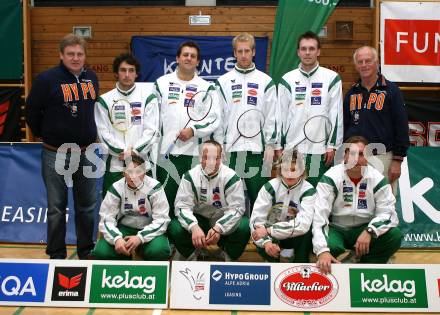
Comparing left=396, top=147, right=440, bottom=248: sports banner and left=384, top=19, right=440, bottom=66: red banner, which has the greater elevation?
left=384, top=19, right=440, bottom=66: red banner

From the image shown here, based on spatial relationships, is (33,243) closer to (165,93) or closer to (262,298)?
(165,93)

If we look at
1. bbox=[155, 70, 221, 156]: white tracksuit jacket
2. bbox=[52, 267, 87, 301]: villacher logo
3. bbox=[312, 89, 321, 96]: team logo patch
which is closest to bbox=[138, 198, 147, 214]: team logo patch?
bbox=[155, 70, 221, 156]: white tracksuit jacket

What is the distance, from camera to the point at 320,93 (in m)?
5.53

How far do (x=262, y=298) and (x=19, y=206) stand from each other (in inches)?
132

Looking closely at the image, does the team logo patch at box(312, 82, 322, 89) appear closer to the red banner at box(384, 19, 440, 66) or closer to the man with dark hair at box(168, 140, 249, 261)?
the man with dark hair at box(168, 140, 249, 261)

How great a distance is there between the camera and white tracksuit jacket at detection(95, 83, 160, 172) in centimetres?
545

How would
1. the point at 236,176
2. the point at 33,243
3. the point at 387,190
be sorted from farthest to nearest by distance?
the point at 33,243 < the point at 236,176 < the point at 387,190

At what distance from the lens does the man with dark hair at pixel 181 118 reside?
18.1 feet

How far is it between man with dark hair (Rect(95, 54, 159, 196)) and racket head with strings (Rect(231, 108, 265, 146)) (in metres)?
0.76

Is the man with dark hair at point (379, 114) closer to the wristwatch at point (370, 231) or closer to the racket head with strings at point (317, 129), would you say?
the racket head with strings at point (317, 129)

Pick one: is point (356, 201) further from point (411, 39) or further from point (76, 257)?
point (411, 39)

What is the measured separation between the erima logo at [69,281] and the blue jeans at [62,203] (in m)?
0.85

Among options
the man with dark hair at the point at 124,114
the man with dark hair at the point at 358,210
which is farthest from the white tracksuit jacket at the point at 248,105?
the man with dark hair at the point at 358,210

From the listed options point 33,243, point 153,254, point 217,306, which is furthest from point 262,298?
point 33,243
